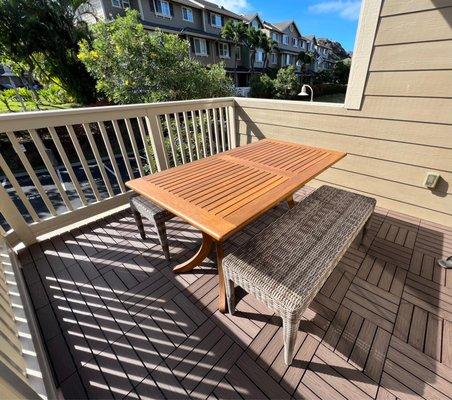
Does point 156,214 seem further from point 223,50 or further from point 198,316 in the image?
point 223,50

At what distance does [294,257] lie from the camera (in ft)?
4.05

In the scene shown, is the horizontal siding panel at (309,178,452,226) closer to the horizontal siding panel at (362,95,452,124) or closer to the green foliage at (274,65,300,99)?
the horizontal siding panel at (362,95,452,124)

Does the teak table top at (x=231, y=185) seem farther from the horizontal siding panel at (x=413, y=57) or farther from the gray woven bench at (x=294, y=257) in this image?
the horizontal siding panel at (x=413, y=57)

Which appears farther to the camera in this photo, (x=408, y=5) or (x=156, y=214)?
(x=408, y=5)

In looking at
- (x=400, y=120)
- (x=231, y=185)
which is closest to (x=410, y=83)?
(x=400, y=120)

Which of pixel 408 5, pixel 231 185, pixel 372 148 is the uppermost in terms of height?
pixel 408 5

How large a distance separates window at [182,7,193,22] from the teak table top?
19.1 m

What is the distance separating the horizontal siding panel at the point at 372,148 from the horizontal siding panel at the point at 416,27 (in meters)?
0.84

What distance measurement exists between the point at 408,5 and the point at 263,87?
1608cm

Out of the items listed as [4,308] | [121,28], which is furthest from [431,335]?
[121,28]

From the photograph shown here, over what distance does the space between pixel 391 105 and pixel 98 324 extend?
9.64 ft

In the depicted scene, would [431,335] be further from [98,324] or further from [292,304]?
[98,324]

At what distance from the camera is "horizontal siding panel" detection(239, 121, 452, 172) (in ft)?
6.72

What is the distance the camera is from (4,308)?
1126 millimetres
